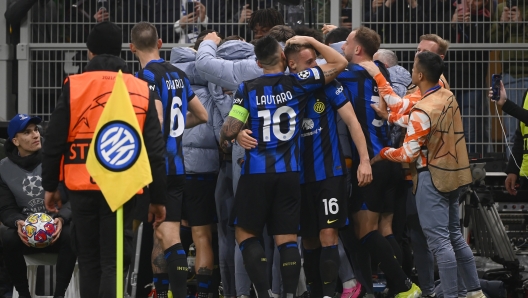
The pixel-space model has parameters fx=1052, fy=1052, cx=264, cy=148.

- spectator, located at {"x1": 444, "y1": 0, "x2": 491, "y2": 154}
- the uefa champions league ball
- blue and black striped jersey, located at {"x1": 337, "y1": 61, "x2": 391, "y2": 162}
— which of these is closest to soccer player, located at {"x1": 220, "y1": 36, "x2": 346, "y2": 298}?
blue and black striped jersey, located at {"x1": 337, "y1": 61, "x2": 391, "y2": 162}

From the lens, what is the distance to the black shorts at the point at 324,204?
27.1 feet

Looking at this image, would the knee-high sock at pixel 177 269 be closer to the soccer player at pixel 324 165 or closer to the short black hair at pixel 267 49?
the soccer player at pixel 324 165

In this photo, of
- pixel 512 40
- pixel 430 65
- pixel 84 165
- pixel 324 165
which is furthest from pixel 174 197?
pixel 512 40

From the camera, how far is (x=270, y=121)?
811cm

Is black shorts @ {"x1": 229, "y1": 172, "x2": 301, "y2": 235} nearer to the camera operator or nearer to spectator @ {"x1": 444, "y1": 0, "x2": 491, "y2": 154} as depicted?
the camera operator

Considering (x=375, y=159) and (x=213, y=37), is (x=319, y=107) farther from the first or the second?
(x=213, y=37)

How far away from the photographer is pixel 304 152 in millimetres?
8414

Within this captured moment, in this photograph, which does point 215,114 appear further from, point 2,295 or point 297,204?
point 2,295

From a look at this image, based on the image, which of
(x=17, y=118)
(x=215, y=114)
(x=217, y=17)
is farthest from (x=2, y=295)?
(x=217, y=17)

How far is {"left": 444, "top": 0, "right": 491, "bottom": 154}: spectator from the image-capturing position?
462 inches

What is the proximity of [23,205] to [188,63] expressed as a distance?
2.01 meters

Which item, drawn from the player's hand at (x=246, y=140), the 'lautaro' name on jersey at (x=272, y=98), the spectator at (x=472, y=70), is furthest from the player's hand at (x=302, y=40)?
the spectator at (x=472, y=70)

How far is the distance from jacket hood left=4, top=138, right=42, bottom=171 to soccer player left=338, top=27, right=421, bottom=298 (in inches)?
118

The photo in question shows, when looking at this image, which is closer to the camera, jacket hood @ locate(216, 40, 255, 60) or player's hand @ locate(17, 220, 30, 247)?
jacket hood @ locate(216, 40, 255, 60)
